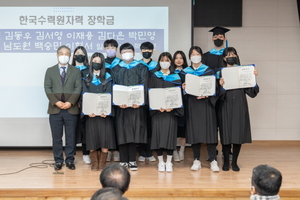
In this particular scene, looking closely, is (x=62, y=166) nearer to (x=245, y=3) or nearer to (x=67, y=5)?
(x=67, y=5)

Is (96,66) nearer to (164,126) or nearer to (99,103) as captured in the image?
(99,103)

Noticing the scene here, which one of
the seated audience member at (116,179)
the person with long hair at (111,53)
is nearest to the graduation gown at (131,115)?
the person with long hair at (111,53)

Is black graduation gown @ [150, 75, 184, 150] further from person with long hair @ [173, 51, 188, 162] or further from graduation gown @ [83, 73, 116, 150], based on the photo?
graduation gown @ [83, 73, 116, 150]

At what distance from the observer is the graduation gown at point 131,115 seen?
4242 mm

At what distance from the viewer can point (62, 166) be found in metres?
4.48

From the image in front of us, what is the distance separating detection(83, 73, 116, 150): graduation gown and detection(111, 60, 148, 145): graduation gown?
0.32 feet

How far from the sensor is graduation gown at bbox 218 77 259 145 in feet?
13.5

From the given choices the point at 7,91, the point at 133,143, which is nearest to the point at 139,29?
the point at 133,143

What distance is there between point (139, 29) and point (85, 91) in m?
1.46

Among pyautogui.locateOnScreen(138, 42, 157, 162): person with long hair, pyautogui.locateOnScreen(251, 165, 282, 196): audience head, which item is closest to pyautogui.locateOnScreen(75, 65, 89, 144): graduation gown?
pyautogui.locateOnScreen(138, 42, 157, 162): person with long hair

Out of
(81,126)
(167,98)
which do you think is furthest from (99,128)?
(167,98)

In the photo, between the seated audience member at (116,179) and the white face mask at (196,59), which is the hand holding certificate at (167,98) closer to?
the white face mask at (196,59)

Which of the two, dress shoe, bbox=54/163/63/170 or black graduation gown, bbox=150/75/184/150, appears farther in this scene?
dress shoe, bbox=54/163/63/170

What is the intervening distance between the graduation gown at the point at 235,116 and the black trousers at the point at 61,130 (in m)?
1.75
